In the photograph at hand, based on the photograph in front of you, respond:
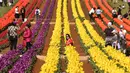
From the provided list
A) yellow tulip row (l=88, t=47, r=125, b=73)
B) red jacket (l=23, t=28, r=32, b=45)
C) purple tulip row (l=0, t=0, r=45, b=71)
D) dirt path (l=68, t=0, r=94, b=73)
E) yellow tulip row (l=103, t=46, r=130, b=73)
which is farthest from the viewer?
red jacket (l=23, t=28, r=32, b=45)

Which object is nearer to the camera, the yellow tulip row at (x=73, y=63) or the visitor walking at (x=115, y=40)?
the yellow tulip row at (x=73, y=63)

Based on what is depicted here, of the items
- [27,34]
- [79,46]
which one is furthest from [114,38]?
[27,34]

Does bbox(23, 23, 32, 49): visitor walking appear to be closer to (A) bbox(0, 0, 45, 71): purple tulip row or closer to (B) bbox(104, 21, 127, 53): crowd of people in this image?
(A) bbox(0, 0, 45, 71): purple tulip row

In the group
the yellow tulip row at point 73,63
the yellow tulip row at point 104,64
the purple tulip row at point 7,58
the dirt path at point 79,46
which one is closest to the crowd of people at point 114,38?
the yellow tulip row at point 104,64

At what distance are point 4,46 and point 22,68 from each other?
9386mm

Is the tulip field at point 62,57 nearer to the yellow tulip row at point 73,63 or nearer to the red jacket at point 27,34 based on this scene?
the yellow tulip row at point 73,63

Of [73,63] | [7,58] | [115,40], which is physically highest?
[73,63]

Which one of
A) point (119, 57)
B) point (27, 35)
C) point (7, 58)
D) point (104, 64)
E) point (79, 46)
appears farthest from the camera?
point (79, 46)

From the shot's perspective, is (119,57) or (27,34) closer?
(119,57)

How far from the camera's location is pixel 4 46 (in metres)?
26.8

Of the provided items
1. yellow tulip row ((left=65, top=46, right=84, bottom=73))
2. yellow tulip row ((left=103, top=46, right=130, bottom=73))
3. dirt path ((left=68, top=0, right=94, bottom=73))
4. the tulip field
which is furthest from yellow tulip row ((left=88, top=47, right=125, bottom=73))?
yellow tulip row ((left=65, top=46, right=84, bottom=73))

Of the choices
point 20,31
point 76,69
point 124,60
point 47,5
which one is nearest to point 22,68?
point 76,69

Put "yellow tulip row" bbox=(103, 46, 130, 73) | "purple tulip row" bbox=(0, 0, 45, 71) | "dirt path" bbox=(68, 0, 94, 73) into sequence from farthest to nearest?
"dirt path" bbox=(68, 0, 94, 73) < "purple tulip row" bbox=(0, 0, 45, 71) < "yellow tulip row" bbox=(103, 46, 130, 73)

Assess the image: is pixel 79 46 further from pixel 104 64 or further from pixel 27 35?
pixel 104 64
